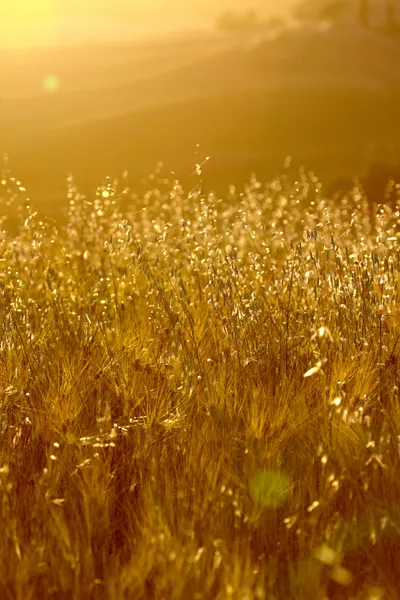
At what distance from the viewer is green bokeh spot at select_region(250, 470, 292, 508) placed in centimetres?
206

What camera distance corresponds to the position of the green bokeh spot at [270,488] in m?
2.06

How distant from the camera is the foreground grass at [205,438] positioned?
1.88 m

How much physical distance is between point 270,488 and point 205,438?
0.28 metres

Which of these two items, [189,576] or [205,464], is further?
[205,464]

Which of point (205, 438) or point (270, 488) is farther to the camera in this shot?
point (205, 438)

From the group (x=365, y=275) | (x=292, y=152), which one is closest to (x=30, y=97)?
(x=292, y=152)

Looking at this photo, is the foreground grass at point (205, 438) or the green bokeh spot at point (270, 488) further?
the green bokeh spot at point (270, 488)

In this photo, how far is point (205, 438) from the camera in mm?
2283

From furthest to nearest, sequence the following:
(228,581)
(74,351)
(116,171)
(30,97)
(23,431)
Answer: (30,97)
(116,171)
(74,351)
(23,431)
(228,581)

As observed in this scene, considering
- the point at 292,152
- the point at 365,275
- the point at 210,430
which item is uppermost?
the point at 365,275

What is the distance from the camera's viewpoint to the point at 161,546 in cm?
183

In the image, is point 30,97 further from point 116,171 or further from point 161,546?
point 161,546

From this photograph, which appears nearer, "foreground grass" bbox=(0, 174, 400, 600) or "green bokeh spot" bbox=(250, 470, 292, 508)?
"foreground grass" bbox=(0, 174, 400, 600)

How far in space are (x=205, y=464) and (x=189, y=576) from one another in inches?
17.1
